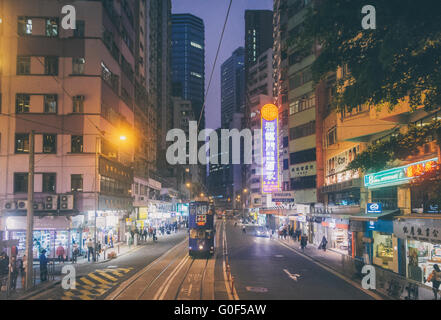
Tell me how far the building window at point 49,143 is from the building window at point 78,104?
2852 millimetres

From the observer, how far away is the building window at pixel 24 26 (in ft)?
115

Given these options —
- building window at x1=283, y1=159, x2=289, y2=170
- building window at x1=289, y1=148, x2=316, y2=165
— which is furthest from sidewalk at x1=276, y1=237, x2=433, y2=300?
building window at x1=283, y1=159, x2=289, y2=170

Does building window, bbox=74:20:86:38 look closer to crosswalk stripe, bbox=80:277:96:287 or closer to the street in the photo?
the street

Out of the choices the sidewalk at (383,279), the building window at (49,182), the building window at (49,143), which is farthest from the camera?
the building window at (49,143)

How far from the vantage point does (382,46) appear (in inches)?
370

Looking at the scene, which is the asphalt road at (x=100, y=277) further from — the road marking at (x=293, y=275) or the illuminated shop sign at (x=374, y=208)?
the illuminated shop sign at (x=374, y=208)

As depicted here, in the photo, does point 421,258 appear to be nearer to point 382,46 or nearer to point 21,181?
point 382,46

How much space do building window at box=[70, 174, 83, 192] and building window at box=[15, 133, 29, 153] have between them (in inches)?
170

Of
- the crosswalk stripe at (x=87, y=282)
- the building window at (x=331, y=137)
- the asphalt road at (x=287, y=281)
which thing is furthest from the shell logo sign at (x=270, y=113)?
the crosswalk stripe at (x=87, y=282)

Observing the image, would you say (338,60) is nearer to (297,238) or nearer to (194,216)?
(194,216)

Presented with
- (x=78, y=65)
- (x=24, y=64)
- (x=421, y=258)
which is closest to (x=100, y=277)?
(x=421, y=258)

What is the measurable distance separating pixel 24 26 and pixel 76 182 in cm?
1396

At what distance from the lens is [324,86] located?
157 ft

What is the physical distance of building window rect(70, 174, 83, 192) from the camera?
35.4 metres
